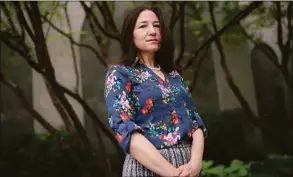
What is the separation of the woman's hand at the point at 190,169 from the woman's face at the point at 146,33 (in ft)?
1.15

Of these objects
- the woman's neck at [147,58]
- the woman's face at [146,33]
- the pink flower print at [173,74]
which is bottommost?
the pink flower print at [173,74]

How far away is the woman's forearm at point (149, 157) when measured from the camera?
2.94ft

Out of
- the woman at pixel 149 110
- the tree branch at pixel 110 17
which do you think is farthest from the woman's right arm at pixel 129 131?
the tree branch at pixel 110 17

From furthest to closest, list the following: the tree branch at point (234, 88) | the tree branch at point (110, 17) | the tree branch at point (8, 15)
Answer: the tree branch at point (234, 88)
the tree branch at point (110, 17)
the tree branch at point (8, 15)

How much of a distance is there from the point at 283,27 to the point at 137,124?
3.33 metres

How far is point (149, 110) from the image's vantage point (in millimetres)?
964

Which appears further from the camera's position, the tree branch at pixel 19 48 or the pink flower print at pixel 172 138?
the tree branch at pixel 19 48

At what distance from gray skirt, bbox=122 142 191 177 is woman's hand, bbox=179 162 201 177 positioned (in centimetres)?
2

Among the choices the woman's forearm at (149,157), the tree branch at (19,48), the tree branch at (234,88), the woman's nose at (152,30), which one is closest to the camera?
the woman's forearm at (149,157)

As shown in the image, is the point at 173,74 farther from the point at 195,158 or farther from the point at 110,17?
the point at 110,17

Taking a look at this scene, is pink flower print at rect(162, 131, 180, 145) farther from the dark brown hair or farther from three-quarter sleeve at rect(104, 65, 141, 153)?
the dark brown hair

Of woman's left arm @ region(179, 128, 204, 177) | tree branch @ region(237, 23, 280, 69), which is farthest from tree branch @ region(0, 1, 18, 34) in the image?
woman's left arm @ region(179, 128, 204, 177)

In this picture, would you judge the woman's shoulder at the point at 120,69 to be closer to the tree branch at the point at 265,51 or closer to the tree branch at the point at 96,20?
the tree branch at the point at 96,20

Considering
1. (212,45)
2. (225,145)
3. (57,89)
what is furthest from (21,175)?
(212,45)
